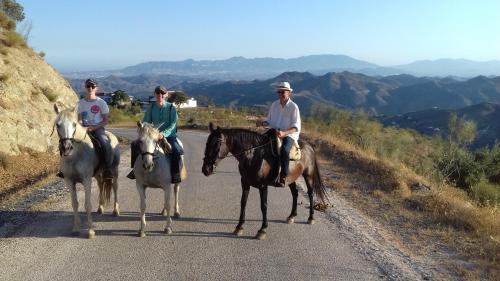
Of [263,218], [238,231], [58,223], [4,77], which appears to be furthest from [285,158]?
[4,77]

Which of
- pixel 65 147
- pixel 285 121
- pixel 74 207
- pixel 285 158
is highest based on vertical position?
pixel 285 121

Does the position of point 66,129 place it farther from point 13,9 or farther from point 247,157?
point 13,9

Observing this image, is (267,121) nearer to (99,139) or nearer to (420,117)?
(99,139)

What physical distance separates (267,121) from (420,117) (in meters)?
143

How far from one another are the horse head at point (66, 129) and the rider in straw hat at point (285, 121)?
10.9 ft

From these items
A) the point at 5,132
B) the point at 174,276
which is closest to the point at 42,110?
the point at 5,132

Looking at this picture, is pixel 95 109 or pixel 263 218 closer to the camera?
pixel 263 218

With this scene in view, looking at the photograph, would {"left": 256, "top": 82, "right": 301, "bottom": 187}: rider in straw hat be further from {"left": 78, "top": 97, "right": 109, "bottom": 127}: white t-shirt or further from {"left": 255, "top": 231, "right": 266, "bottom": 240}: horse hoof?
{"left": 78, "top": 97, "right": 109, "bottom": 127}: white t-shirt

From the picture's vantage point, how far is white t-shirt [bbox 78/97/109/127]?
816 centimetres

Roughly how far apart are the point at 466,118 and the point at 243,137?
12410 cm

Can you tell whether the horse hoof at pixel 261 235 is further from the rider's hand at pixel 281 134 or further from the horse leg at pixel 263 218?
the rider's hand at pixel 281 134

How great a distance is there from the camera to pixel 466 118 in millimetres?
116750

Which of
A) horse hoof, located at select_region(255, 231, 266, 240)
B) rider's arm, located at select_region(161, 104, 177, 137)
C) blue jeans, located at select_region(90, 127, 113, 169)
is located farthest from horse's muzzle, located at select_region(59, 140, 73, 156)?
horse hoof, located at select_region(255, 231, 266, 240)

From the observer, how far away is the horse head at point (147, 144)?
7062 millimetres
